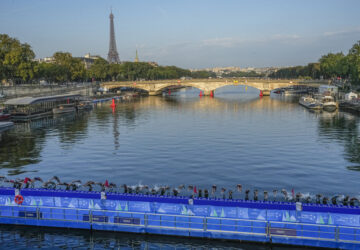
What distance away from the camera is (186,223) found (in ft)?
87.8

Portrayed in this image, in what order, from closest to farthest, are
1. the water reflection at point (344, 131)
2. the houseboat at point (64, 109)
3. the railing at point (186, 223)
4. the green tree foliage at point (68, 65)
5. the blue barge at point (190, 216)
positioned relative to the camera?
the railing at point (186, 223) → the blue barge at point (190, 216) → the water reflection at point (344, 131) → the houseboat at point (64, 109) → the green tree foliage at point (68, 65)

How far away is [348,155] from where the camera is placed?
52.3 meters

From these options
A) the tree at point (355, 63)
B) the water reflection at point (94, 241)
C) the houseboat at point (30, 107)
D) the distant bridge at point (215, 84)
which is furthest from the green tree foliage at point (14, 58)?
the tree at point (355, 63)

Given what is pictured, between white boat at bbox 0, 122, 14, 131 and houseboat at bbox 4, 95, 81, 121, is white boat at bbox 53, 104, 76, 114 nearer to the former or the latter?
houseboat at bbox 4, 95, 81, 121

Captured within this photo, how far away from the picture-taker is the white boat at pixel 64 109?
107856mm

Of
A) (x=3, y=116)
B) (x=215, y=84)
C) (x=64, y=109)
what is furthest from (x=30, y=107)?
(x=215, y=84)

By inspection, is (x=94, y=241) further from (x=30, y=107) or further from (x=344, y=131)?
(x=30, y=107)

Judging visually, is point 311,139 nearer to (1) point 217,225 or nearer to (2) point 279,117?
(2) point 279,117

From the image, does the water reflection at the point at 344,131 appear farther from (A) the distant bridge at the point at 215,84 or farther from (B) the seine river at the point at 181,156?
(A) the distant bridge at the point at 215,84

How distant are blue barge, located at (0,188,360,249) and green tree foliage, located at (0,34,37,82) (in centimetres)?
10211

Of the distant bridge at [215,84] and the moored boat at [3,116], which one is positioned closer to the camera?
the moored boat at [3,116]

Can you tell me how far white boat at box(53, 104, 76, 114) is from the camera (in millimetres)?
107856

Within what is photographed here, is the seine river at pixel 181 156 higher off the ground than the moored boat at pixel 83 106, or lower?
lower

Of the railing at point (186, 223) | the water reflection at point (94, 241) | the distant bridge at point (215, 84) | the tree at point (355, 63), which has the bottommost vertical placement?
the water reflection at point (94, 241)
